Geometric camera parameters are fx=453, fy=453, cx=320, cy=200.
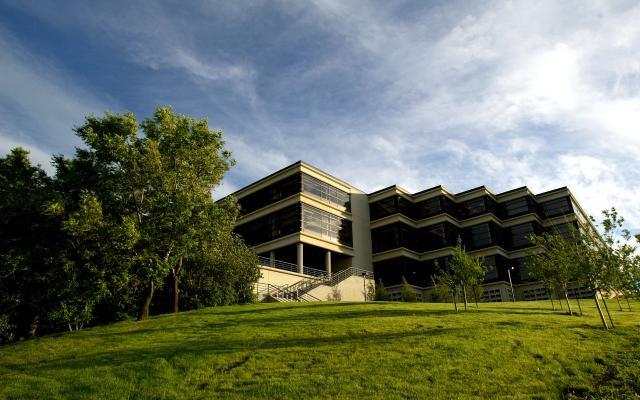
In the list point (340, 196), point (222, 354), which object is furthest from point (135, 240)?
point (340, 196)

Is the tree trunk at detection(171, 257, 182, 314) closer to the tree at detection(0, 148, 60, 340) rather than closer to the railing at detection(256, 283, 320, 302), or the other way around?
the tree at detection(0, 148, 60, 340)

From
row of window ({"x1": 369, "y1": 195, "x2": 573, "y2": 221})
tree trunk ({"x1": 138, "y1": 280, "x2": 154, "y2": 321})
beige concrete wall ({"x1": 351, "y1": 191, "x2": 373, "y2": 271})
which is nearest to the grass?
tree trunk ({"x1": 138, "y1": 280, "x2": 154, "y2": 321})

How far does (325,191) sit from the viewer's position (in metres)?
51.6

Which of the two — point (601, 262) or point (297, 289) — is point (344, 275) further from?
point (601, 262)

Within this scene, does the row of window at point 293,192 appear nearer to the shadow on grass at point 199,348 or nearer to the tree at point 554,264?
the tree at point 554,264

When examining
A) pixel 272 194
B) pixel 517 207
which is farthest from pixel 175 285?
pixel 517 207

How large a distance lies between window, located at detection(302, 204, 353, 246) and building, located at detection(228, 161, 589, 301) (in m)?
0.11

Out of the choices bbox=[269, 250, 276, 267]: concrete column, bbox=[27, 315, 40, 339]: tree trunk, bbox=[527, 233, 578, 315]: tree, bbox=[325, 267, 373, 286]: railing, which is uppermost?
bbox=[269, 250, 276, 267]: concrete column

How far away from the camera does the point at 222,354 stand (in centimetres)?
1658

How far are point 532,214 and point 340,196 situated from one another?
23.6 metres

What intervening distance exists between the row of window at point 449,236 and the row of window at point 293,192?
604cm

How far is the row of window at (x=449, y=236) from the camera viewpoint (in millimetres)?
54125

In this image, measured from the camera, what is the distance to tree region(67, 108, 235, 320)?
25297mm

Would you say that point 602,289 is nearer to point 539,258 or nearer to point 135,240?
point 539,258
